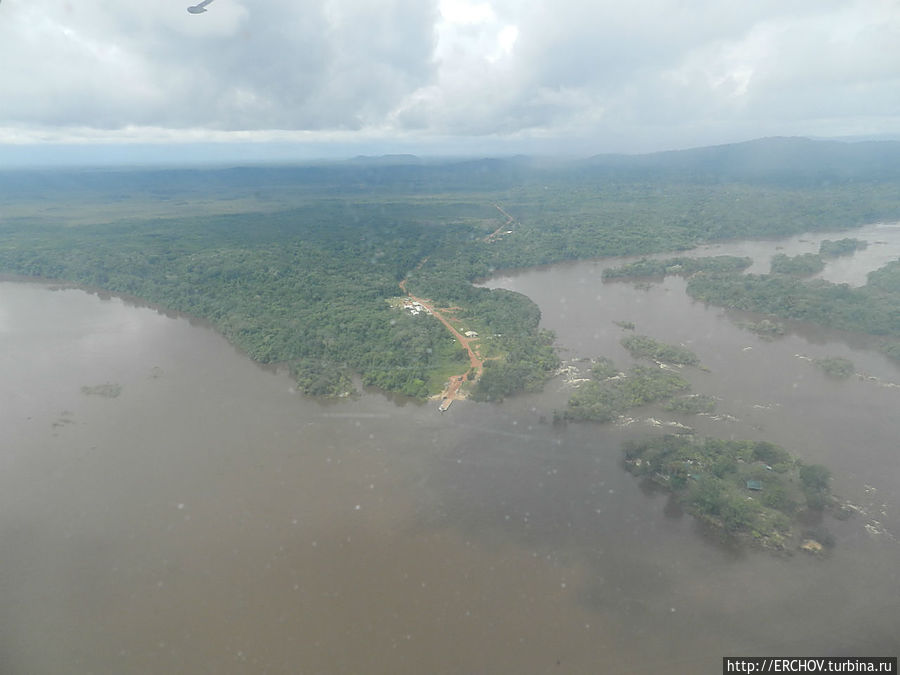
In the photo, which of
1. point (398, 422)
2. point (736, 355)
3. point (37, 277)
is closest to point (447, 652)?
point (398, 422)

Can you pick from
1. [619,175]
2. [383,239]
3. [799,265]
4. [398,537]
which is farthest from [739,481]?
[619,175]

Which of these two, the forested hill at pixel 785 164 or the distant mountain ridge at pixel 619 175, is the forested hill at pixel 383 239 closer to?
the forested hill at pixel 785 164

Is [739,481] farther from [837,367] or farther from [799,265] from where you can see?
[799,265]

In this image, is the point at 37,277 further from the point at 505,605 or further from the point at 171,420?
the point at 505,605

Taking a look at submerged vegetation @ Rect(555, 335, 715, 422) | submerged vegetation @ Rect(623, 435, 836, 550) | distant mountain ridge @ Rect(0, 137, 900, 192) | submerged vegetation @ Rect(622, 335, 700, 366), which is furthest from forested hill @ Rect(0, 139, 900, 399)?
submerged vegetation @ Rect(623, 435, 836, 550)

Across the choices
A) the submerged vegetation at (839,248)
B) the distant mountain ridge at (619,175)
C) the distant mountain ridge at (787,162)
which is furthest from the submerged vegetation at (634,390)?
the distant mountain ridge at (787,162)

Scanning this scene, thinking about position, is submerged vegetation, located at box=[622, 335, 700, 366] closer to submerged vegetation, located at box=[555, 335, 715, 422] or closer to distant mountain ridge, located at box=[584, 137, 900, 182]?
submerged vegetation, located at box=[555, 335, 715, 422]
